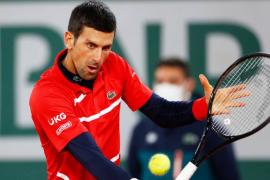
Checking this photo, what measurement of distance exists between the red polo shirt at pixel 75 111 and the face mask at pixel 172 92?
1.46m

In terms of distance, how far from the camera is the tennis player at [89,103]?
4133 mm

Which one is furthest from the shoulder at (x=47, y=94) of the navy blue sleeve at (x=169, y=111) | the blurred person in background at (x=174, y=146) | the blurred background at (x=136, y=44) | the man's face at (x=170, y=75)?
the blurred background at (x=136, y=44)

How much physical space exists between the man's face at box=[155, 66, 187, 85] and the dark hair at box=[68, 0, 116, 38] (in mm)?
1902

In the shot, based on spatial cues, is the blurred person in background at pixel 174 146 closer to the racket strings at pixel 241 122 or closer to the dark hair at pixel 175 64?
the dark hair at pixel 175 64

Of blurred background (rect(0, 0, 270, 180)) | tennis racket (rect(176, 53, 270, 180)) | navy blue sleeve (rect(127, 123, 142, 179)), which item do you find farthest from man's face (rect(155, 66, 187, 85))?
tennis racket (rect(176, 53, 270, 180))

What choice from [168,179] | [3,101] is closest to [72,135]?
[168,179]

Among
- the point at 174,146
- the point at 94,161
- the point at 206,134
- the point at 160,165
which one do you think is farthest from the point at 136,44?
the point at 94,161

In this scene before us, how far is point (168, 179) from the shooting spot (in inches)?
223

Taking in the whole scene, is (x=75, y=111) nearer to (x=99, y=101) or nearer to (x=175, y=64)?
(x=99, y=101)

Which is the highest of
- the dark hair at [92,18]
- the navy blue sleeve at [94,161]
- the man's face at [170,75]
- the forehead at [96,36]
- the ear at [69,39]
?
the dark hair at [92,18]

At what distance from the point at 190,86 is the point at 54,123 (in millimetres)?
2325

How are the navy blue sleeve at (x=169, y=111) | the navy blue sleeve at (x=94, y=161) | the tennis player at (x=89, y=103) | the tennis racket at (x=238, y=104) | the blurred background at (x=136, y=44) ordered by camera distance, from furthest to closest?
1. the blurred background at (x=136, y=44)
2. the navy blue sleeve at (x=169, y=111)
3. the tennis racket at (x=238, y=104)
4. the tennis player at (x=89, y=103)
5. the navy blue sleeve at (x=94, y=161)

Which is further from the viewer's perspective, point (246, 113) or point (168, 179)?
point (168, 179)

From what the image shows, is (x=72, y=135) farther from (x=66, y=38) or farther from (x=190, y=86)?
(x=190, y=86)
